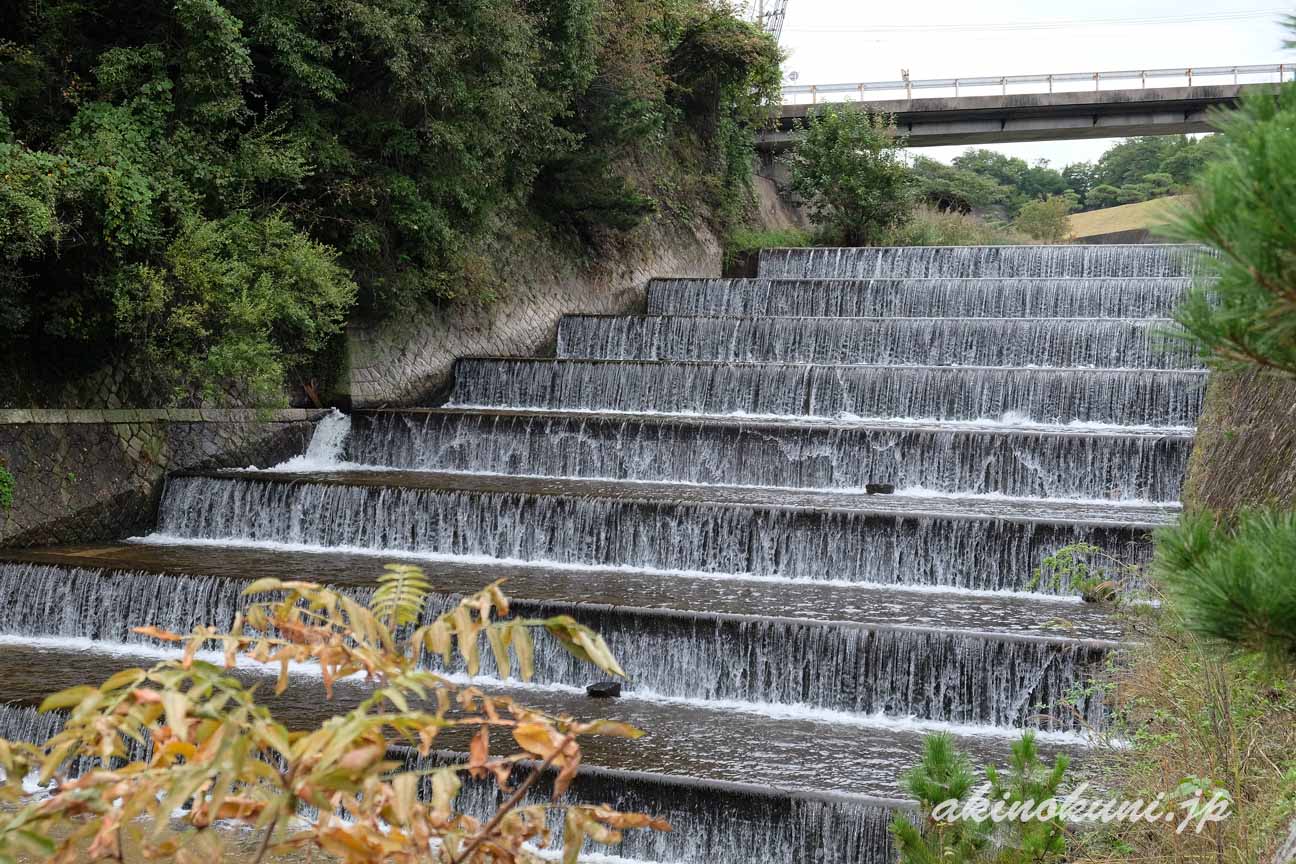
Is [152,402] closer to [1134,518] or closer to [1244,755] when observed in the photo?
[1134,518]

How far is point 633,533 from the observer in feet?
36.8

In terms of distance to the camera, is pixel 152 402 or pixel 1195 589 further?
pixel 152 402

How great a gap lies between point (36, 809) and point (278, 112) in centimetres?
1315

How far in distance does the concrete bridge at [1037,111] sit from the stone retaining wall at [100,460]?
54.7ft

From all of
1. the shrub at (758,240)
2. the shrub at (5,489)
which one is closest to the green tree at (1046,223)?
the shrub at (758,240)

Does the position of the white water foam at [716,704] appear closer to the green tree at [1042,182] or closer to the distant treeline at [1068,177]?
the distant treeline at [1068,177]

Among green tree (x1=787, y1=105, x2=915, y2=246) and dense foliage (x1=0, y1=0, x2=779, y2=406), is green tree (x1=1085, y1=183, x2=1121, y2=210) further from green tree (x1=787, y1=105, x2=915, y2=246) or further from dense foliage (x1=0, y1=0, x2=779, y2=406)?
dense foliage (x1=0, y1=0, x2=779, y2=406)

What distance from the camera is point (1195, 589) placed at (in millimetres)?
2135

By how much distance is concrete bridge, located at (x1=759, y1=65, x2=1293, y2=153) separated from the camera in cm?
2641

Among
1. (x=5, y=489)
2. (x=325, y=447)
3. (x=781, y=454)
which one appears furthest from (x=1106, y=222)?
(x=5, y=489)

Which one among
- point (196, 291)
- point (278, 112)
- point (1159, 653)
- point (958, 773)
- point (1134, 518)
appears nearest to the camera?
point (958, 773)

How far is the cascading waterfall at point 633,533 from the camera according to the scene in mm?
10305

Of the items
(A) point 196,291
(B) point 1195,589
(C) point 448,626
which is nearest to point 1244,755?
(B) point 1195,589

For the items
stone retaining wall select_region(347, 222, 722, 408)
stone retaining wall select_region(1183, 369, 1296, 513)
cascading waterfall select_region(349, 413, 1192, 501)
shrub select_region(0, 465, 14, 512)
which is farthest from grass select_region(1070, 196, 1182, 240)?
shrub select_region(0, 465, 14, 512)
